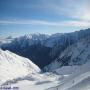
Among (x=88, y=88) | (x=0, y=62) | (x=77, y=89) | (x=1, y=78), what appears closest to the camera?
(x=88, y=88)

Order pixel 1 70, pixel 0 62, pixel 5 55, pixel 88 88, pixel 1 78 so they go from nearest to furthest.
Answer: pixel 88 88 → pixel 1 78 → pixel 1 70 → pixel 0 62 → pixel 5 55

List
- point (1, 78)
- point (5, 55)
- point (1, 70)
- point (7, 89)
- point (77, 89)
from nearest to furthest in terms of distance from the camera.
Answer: point (77, 89)
point (7, 89)
point (1, 78)
point (1, 70)
point (5, 55)

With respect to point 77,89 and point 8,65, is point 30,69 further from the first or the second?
point 77,89

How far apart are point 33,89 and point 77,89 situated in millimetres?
23958

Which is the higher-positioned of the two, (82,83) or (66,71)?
(82,83)

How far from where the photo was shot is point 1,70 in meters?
153

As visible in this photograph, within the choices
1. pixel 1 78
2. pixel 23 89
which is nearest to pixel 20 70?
pixel 1 78

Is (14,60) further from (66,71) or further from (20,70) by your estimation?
(66,71)

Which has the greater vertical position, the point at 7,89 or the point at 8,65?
the point at 7,89

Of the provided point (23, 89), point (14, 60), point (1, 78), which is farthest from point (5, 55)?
point (23, 89)

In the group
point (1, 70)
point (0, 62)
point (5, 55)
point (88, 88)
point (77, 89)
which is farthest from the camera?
point (5, 55)

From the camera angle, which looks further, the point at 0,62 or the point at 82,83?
the point at 0,62

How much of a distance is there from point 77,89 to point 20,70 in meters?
150

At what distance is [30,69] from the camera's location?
644ft
